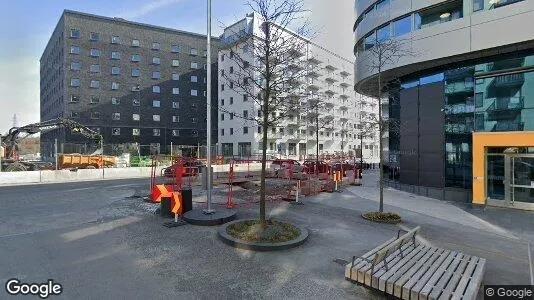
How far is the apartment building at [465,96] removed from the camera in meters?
13.7

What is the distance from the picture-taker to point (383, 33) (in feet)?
61.3

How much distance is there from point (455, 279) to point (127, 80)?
59.6m

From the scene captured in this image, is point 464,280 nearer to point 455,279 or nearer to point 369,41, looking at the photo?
point 455,279

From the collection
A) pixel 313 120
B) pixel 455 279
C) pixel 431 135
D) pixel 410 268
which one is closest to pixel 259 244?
pixel 410 268

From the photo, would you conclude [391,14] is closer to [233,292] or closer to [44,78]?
[233,292]

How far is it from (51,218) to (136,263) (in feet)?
18.4

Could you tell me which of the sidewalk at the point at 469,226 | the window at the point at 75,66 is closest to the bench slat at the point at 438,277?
the sidewalk at the point at 469,226

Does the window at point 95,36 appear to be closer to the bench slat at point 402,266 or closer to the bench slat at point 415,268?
the bench slat at point 402,266

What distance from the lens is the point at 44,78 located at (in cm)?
7300

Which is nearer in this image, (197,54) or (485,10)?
(485,10)

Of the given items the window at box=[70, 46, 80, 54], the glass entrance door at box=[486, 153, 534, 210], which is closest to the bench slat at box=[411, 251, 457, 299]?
the glass entrance door at box=[486, 153, 534, 210]

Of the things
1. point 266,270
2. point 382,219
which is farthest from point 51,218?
point 382,219

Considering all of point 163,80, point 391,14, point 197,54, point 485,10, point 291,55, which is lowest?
point 291,55

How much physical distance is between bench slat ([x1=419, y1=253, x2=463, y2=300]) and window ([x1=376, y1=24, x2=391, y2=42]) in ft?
49.1
